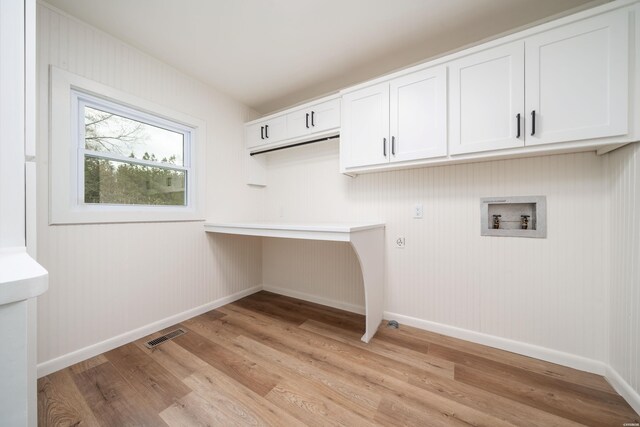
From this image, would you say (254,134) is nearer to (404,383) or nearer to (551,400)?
(404,383)

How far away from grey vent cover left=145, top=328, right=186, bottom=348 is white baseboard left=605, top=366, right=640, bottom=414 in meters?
2.91

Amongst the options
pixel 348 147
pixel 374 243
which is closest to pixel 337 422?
pixel 374 243

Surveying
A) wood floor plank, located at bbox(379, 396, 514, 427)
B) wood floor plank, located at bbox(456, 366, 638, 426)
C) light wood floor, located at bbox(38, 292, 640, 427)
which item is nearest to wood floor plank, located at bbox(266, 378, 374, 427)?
light wood floor, located at bbox(38, 292, 640, 427)

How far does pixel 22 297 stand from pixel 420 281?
7.25 feet

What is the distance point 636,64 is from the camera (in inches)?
47.3

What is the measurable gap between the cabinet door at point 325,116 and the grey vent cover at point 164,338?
220cm

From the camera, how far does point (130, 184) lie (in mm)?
1955

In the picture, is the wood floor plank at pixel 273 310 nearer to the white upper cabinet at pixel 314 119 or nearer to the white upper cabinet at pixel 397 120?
the white upper cabinet at pixel 397 120

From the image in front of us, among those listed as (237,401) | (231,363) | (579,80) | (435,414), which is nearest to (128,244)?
(231,363)

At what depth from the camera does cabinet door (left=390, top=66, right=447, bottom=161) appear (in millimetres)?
1668

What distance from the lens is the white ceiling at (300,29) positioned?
154 cm

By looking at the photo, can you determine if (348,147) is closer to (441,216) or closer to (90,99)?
(441,216)

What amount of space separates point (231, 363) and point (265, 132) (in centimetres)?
222

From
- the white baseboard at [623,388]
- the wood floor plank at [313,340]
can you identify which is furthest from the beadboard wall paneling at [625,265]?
the wood floor plank at [313,340]
